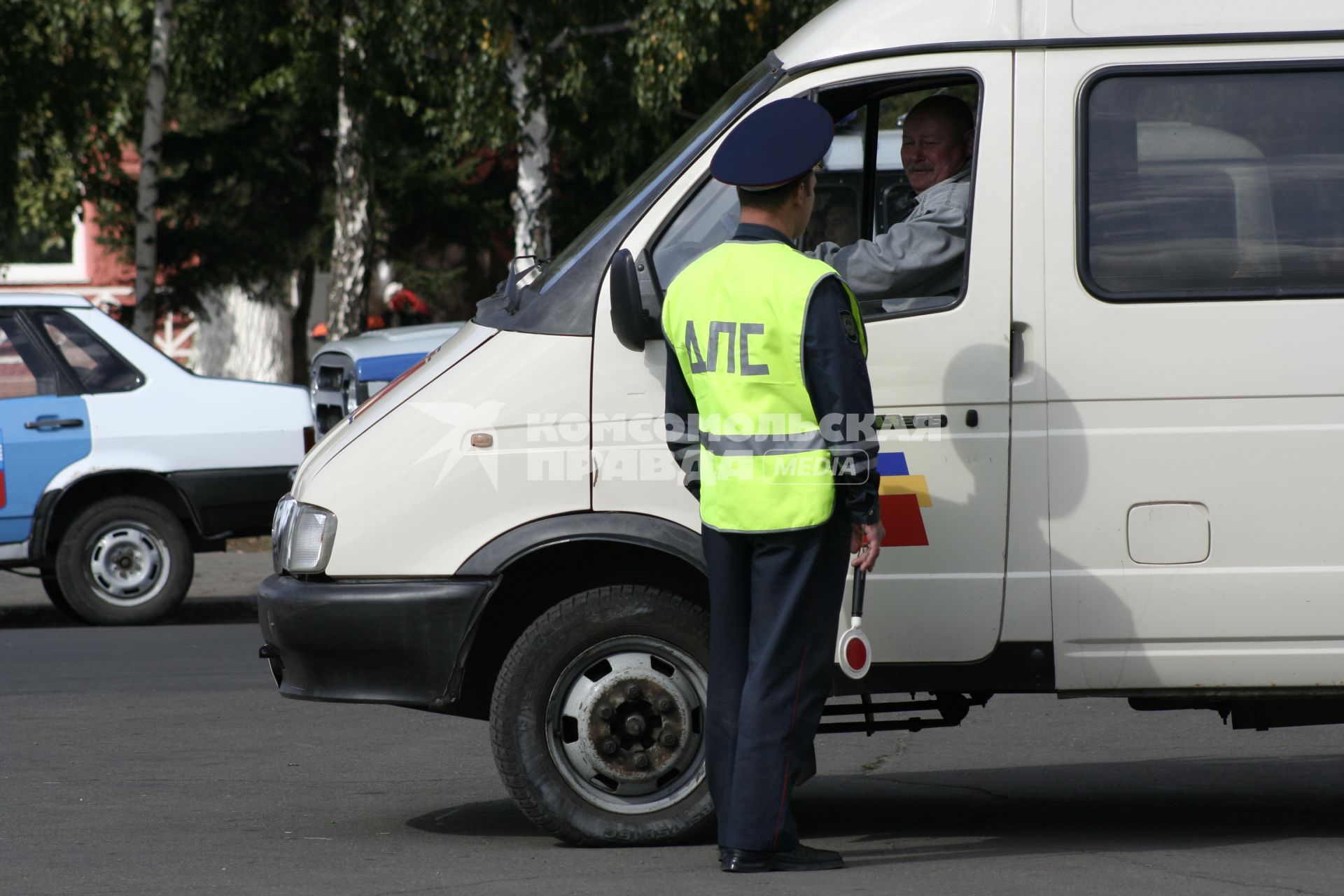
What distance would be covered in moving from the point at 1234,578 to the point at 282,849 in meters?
2.76

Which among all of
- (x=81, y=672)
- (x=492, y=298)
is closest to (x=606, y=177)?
(x=81, y=672)

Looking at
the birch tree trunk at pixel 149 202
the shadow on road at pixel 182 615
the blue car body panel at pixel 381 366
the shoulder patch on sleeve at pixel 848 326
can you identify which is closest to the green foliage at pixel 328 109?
the birch tree trunk at pixel 149 202

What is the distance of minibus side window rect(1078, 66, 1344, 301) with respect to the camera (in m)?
5.07

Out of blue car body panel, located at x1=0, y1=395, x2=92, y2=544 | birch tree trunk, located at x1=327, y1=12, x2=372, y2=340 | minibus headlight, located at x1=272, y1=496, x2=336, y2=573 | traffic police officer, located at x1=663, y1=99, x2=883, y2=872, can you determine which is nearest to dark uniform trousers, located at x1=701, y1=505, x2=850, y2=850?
traffic police officer, located at x1=663, y1=99, x2=883, y2=872

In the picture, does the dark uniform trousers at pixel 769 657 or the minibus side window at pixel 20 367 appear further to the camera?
the minibus side window at pixel 20 367

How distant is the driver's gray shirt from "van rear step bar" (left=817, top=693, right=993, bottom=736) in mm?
1178

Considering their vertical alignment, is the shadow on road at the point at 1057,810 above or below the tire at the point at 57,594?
below

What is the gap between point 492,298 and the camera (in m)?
5.52

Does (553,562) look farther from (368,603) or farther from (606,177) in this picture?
(606,177)

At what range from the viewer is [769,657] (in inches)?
190

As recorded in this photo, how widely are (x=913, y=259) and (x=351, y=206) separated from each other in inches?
578

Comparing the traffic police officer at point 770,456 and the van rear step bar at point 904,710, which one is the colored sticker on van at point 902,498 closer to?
the traffic police officer at point 770,456

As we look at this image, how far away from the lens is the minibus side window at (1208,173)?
5.07m

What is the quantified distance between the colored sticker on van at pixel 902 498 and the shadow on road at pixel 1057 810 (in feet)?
3.00
